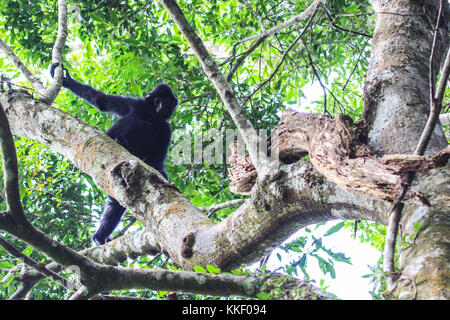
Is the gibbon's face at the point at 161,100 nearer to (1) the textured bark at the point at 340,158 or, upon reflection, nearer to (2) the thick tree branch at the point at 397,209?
(1) the textured bark at the point at 340,158

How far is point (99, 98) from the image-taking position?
4656 millimetres

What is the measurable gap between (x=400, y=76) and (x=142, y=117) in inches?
128

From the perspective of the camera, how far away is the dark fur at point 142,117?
14.8ft

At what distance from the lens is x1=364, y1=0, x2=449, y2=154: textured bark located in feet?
6.38

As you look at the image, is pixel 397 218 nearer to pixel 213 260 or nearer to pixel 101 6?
pixel 213 260

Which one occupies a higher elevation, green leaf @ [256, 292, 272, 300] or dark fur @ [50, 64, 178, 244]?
dark fur @ [50, 64, 178, 244]

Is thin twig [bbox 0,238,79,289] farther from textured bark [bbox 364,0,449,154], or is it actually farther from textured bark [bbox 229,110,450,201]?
textured bark [bbox 364,0,449,154]

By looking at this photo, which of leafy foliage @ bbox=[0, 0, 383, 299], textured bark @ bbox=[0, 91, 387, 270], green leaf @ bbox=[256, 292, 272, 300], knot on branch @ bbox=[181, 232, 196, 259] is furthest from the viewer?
leafy foliage @ bbox=[0, 0, 383, 299]

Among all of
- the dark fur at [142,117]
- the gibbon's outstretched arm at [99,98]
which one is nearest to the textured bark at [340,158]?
the dark fur at [142,117]

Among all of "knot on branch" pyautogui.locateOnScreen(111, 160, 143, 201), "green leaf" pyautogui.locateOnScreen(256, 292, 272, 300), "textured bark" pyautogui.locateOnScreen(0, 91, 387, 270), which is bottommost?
"green leaf" pyautogui.locateOnScreen(256, 292, 272, 300)

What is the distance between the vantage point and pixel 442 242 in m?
1.36

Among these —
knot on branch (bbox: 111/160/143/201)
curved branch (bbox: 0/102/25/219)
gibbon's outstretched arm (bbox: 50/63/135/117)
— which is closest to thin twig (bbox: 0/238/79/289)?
curved branch (bbox: 0/102/25/219)
